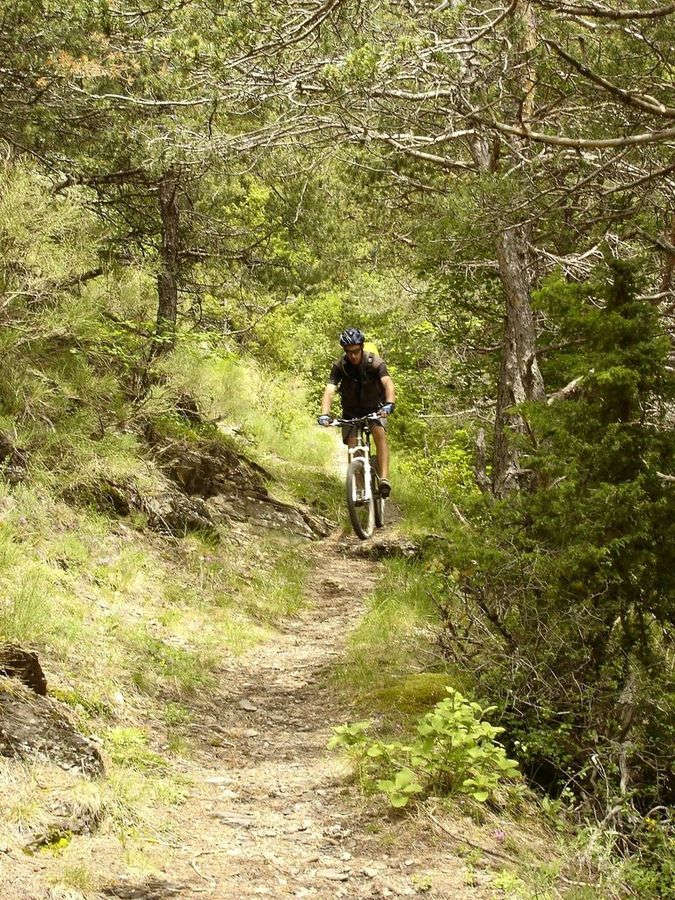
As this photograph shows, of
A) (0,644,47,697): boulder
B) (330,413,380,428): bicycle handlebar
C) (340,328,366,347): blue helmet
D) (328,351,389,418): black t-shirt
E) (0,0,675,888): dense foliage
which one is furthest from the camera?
(328,351,389,418): black t-shirt

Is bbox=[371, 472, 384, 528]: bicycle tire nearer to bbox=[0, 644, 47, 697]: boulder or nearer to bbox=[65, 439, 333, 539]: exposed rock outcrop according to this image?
bbox=[65, 439, 333, 539]: exposed rock outcrop

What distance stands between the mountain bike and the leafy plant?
3999 millimetres

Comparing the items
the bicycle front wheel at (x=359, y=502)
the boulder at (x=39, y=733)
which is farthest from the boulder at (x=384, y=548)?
the boulder at (x=39, y=733)

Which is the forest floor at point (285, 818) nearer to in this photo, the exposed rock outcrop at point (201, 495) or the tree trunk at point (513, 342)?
the exposed rock outcrop at point (201, 495)

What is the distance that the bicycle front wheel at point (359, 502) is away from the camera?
29.1ft

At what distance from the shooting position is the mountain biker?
336 inches

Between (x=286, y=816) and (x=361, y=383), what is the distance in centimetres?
511

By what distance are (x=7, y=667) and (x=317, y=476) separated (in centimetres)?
1178

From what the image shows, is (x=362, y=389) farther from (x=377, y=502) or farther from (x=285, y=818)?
(x=285, y=818)

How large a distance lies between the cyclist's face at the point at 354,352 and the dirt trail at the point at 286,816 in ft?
10.2

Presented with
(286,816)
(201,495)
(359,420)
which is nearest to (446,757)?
(286,816)

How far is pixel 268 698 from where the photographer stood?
688 centimetres

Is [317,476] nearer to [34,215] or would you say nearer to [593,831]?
[34,215]

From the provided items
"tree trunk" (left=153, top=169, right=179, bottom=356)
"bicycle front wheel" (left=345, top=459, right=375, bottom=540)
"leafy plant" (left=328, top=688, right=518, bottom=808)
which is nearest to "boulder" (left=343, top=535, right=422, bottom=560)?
"bicycle front wheel" (left=345, top=459, right=375, bottom=540)
